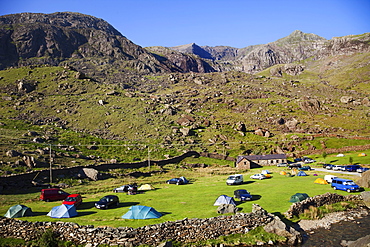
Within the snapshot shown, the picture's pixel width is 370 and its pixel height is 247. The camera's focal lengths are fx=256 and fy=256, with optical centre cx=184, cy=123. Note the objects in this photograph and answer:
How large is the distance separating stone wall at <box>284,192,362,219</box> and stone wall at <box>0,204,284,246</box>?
4517 mm

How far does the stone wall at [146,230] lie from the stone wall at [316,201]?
14.8 feet

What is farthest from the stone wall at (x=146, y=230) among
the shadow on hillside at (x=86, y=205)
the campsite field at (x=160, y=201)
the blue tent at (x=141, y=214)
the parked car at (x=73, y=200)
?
the shadow on hillside at (x=86, y=205)

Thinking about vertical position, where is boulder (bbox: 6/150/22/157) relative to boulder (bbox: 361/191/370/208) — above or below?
above

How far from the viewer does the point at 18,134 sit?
248 ft

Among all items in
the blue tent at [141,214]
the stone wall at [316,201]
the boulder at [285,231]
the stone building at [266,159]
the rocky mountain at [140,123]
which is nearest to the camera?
the boulder at [285,231]

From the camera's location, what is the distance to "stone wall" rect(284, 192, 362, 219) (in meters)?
30.8

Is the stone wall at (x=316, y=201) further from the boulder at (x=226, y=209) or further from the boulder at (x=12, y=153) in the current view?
the boulder at (x=12, y=153)

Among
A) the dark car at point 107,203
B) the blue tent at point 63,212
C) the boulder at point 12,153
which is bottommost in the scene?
the dark car at point 107,203

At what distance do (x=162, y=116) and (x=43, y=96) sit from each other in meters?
59.8

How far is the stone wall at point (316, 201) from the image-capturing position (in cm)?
3076

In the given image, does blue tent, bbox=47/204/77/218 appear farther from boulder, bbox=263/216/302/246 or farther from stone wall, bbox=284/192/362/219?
stone wall, bbox=284/192/362/219

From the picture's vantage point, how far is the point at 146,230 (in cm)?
2405

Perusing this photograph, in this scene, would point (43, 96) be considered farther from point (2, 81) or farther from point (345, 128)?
point (345, 128)

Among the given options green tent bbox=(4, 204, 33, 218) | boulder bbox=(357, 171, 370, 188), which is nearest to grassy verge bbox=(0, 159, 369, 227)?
green tent bbox=(4, 204, 33, 218)
